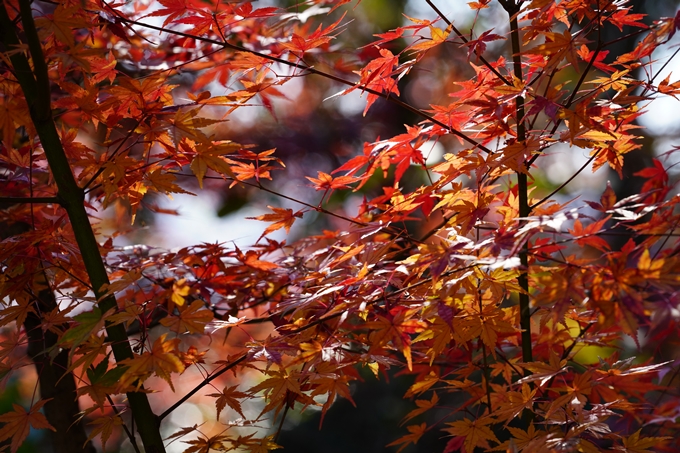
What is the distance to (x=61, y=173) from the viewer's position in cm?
101

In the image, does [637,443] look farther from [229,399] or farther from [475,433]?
[229,399]

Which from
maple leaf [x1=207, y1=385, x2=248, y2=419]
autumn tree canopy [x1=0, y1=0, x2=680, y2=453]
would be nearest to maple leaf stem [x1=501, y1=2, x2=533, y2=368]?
autumn tree canopy [x1=0, y1=0, x2=680, y2=453]

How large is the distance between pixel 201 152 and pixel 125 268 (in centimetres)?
55

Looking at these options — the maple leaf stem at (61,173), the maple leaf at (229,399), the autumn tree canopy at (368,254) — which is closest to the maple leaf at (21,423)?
the autumn tree canopy at (368,254)

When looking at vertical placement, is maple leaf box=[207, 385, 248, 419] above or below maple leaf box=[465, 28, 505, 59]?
below

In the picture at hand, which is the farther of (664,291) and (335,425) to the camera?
(335,425)

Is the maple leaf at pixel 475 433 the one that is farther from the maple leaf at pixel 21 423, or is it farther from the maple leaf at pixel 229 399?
the maple leaf at pixel 21 423

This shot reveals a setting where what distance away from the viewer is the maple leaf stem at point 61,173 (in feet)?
2.97

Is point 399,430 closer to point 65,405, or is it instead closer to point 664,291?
point 65,405

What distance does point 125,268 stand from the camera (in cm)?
139

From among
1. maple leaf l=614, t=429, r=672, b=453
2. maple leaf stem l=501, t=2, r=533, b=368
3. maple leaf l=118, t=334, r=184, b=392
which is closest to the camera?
maple leaf l=118, t=334, r=184, b=392

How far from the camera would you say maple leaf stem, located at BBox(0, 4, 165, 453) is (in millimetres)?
907

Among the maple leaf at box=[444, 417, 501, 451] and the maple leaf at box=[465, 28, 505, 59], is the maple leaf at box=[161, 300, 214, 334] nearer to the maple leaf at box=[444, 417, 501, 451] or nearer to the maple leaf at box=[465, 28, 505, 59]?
the maple leaf at box=[444, 417, 501, 451]

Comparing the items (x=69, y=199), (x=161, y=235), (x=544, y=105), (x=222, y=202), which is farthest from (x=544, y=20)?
(x=161, y=235)
